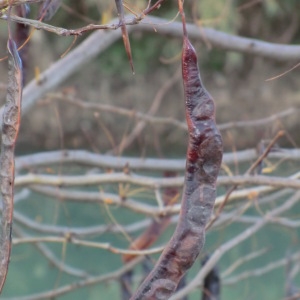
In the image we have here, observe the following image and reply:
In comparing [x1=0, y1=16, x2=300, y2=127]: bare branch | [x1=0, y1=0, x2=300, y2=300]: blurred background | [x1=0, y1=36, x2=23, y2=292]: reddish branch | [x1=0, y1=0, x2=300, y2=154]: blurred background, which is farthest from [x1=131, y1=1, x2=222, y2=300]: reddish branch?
[x1=0, y1=0, x2=300, y2=154]: blurred background

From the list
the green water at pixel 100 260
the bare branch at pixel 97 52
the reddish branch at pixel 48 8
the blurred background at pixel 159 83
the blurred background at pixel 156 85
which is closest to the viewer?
the reddish branch at pixel 48 8

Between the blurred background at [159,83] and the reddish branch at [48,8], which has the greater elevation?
the blurred background at [159,83]

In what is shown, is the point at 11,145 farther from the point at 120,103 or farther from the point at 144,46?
the point at 120,103

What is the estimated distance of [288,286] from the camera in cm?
153

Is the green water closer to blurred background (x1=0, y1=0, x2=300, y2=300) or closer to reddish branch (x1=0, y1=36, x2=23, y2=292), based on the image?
blurred background (x1=0, y1=0, x2=300, y2=300)

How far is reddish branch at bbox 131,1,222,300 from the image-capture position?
0.49m

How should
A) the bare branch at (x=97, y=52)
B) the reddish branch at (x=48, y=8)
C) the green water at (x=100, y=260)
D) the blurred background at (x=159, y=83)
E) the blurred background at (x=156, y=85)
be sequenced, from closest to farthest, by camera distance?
the reddish branch at (x=48, y=8) < the bare branch at (x=97, y=52) < the green water at (x=100, y=260) < the blurred background at (x=156, y=85) < the blurred background at (x=159, y=83)

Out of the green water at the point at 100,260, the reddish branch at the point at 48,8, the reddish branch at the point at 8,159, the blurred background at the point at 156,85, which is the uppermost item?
the blurred background at the point at 156,85

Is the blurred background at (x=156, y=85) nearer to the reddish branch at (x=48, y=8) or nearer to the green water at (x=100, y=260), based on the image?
the green water at (x=100, y=260)

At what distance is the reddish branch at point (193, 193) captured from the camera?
0.49 metres

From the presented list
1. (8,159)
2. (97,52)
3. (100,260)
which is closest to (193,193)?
(8,159)

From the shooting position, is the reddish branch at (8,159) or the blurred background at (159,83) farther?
the blurred background at (159,83)

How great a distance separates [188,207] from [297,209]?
3089mm

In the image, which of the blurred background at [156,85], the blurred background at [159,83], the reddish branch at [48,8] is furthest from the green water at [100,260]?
the reddish branch at [48,8]
